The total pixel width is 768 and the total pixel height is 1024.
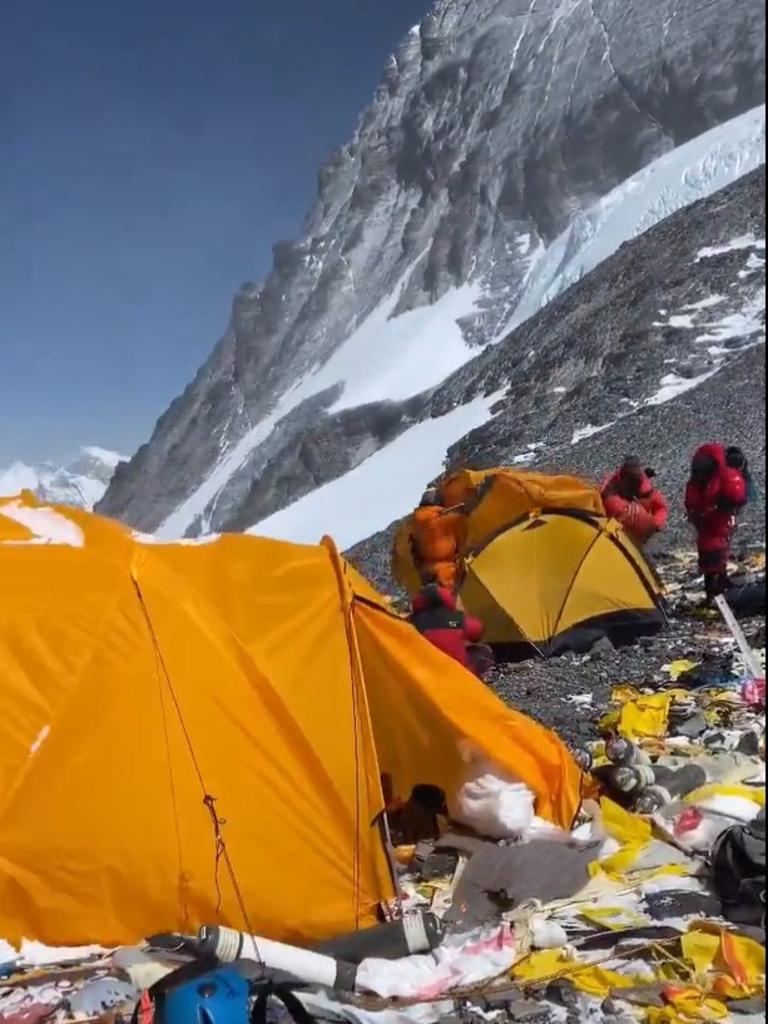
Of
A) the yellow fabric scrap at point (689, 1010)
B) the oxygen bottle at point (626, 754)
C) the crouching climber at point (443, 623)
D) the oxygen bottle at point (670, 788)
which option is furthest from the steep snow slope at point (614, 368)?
the yellow fabric scrap at point (689, 1010)

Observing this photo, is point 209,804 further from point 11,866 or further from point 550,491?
point 550,491

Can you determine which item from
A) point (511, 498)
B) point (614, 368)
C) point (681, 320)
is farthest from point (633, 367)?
point (511, 498)

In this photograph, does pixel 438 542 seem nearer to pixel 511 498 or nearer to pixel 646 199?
pixel 511 498

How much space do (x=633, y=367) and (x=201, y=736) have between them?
116ft

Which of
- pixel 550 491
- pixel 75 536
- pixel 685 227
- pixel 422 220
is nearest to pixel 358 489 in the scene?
pixel 685 227

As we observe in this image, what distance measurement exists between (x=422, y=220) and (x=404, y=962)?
6796 inches

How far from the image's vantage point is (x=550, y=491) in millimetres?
10508

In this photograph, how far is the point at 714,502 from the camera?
7.00 m

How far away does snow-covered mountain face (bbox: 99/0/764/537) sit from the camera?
105062 millimetres

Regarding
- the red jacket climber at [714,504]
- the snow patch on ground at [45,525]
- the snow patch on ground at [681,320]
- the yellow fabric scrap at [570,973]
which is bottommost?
the yellow fabric scrap at [570,973]

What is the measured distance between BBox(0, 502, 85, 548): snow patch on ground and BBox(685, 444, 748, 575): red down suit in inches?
138

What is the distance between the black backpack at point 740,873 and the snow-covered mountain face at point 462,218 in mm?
75873

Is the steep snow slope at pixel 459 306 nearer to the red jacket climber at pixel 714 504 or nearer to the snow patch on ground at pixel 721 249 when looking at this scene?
the snow patch on ground at pixel 721 249

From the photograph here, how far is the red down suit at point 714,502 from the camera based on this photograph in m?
6.14
